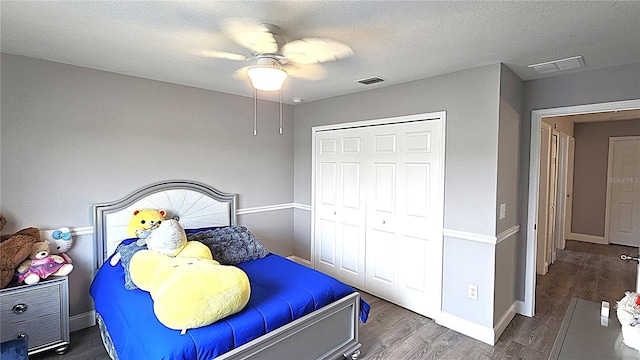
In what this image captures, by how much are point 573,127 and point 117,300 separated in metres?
7.36

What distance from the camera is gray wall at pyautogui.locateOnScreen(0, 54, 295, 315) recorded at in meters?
2.52

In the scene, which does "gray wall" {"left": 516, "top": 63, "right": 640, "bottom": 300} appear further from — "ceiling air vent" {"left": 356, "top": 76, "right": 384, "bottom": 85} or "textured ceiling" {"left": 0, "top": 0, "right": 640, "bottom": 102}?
"ceiling air vent" {"left": 356, "top": 76, "right": 384, "bottom": 85}

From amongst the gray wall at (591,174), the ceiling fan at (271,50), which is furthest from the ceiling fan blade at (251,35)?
the gray wall at (591,174)

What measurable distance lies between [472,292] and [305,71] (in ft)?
7.99

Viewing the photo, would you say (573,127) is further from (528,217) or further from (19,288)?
(19,288)

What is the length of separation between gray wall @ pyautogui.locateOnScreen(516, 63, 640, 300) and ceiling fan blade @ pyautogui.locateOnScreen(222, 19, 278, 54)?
251 cm

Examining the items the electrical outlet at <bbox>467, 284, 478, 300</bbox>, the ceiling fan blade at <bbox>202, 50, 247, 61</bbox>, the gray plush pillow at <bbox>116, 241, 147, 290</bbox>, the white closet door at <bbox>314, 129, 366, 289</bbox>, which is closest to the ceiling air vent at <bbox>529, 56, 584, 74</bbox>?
the white closet door at <bbox>314, 129, 366, 289</bbox>

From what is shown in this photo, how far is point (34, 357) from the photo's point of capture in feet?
7.80

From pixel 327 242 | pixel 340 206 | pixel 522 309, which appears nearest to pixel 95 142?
pixel 340 206

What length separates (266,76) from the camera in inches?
81.7

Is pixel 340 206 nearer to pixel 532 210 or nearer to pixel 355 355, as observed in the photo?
pixel 355 355

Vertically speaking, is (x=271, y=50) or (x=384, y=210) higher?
(x=271, y=50)

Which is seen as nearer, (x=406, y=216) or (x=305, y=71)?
(x=305, y=71)

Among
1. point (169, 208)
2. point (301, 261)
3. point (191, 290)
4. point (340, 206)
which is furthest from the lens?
point (301, 261)
